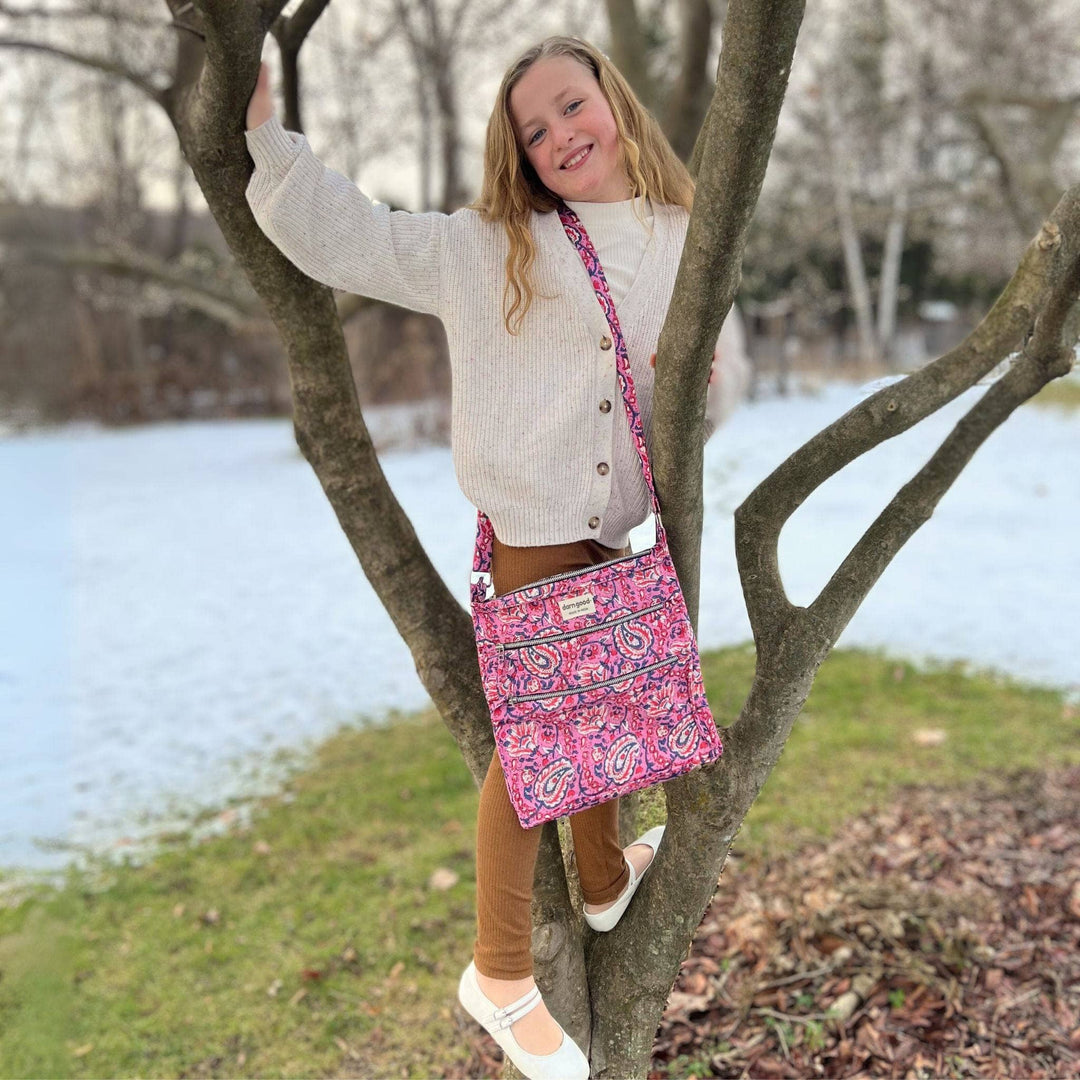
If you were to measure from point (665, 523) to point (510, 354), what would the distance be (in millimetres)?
351

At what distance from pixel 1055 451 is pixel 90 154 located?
15855 mm

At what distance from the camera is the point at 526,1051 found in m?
1.54

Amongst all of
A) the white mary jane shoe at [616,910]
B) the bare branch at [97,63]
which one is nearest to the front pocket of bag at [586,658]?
the white mary jane shoe at [616,910]

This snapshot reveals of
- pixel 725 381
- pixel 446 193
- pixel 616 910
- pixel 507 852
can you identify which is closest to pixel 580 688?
pixel 507 852

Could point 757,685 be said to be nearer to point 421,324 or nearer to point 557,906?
point 557,906

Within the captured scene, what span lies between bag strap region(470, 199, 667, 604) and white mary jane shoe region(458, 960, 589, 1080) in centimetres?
61

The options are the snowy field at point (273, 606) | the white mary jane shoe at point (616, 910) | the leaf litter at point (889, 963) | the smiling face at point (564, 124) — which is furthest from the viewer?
the snowy field at point (273, 606)

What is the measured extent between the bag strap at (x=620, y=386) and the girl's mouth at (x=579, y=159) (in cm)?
7

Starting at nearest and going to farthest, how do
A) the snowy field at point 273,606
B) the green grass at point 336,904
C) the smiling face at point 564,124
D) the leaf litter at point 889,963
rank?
the smiling face at point 564,124 → the leaf litter at point 889,963 → the green grass at point 336,904 → the snowy field at point 273,606

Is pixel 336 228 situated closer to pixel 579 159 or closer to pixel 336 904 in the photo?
pixel 579 159

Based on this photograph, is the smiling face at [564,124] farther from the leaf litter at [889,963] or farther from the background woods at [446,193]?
the background woods at [446,193]

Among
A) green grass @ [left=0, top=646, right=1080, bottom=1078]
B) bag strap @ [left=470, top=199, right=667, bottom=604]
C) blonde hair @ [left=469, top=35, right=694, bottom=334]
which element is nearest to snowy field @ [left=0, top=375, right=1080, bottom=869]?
bag strap @ [left=470, top=199, right=667, bottom=604]

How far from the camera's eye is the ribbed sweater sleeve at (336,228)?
4.90 feet

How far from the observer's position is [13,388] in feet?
53.5
